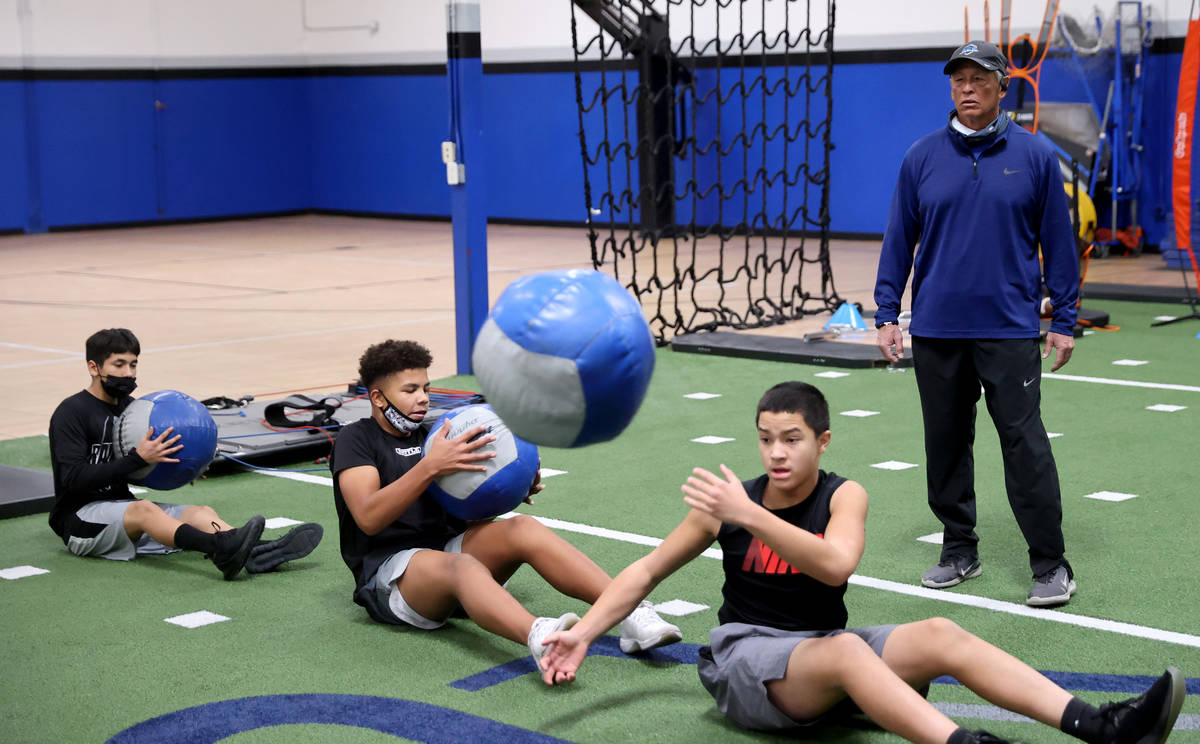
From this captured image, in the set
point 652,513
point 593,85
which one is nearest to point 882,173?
point 593,85

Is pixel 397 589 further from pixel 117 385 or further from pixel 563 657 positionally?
pixel 117 385

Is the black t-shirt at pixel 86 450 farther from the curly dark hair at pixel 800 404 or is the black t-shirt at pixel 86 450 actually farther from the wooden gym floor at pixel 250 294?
the wooden gym floor at pixel 250 294

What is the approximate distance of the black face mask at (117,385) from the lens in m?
4.79

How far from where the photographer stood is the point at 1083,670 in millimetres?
3689

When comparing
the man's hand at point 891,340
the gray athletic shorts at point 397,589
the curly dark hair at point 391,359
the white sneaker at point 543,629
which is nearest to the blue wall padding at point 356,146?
the man's hand at point 891,340

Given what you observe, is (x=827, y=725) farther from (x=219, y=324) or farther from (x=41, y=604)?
(x=219, y=324)

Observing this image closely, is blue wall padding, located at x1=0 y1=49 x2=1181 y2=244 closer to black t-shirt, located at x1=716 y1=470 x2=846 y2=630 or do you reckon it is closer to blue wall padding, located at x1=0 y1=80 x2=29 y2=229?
blue wall padding, located at x1=0 y1=80 x2=29 y2=229

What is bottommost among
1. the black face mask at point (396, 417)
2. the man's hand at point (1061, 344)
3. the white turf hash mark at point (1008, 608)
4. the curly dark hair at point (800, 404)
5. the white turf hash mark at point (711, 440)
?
the white turf hash mark at point (1008, 608)

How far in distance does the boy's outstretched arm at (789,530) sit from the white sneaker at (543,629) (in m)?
0.62

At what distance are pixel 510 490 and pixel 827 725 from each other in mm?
1083

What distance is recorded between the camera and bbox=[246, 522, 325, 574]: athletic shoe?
471 cm

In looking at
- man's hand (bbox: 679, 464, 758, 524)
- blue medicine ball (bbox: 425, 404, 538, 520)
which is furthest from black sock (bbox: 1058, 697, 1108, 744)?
blue medicine ball (bbox: 425, 404, 538, 520)

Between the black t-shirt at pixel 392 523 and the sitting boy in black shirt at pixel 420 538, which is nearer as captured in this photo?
the sitting boy in black shirt at pixel 420 538

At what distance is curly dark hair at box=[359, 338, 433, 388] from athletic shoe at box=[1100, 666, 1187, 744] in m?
2.02
